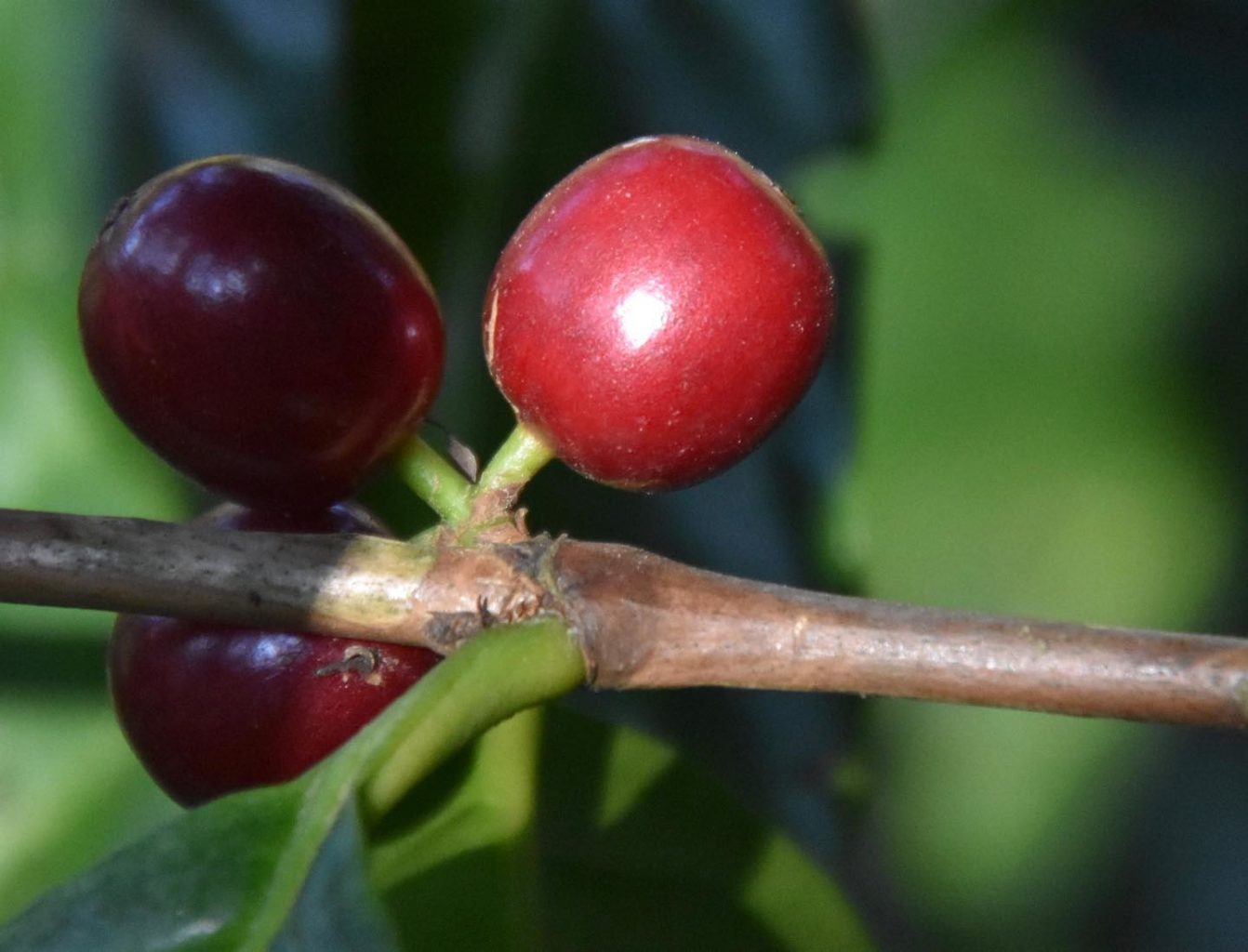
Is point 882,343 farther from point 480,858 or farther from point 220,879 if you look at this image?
point 220,879

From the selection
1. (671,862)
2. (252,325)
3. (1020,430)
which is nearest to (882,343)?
(1020,430)

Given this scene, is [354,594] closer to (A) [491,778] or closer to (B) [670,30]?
(A) [491,778]

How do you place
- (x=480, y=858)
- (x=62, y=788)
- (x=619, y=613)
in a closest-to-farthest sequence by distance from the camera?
(x=619, y=613)
(x=480, y=858)
(x=62, y=788)

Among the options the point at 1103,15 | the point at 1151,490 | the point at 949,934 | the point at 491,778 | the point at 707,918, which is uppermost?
the point at 1103,15

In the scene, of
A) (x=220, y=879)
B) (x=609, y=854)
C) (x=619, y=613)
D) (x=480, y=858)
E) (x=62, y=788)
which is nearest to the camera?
(x=220, y=879)

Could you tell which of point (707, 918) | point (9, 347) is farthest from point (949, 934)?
point (9, 347)

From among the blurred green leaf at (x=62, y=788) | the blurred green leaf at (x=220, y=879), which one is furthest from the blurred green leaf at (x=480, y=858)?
the blurred green leaf at (x=62, y=788)

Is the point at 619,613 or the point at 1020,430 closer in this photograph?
the point at 619,613

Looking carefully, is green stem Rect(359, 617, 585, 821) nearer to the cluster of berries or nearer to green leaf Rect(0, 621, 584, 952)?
green leaf Rect(0, 621, 584, 952)

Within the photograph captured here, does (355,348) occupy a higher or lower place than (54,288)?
higher
